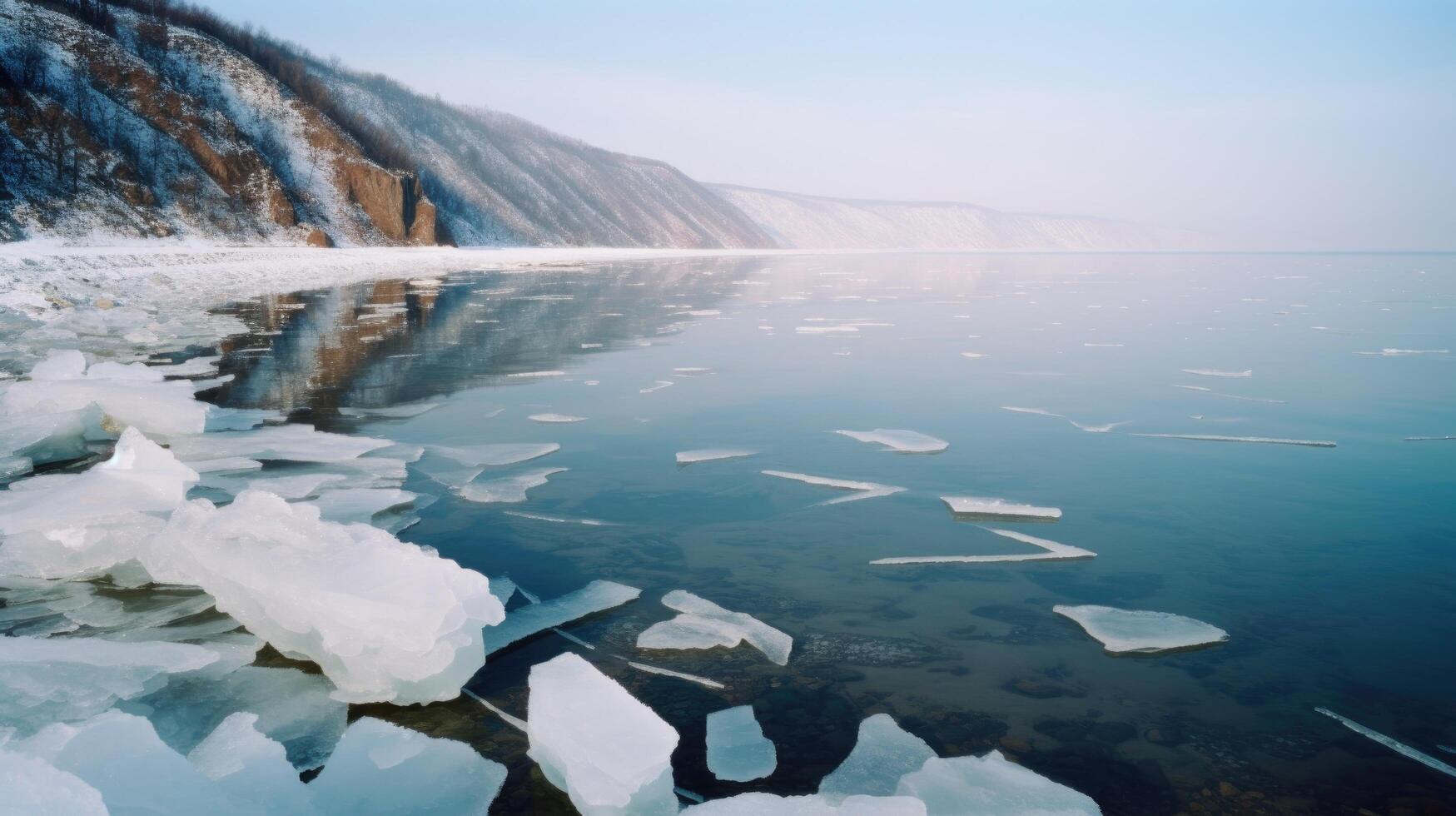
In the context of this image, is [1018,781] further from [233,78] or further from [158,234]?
[233,78]

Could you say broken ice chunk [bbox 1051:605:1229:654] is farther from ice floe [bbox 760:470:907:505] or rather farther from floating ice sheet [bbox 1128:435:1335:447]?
floating ice sheet [bbox 1128:435:1335:447]

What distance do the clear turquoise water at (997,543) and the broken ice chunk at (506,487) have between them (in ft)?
0.33

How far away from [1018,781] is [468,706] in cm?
118

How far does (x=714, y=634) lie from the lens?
2285 mm

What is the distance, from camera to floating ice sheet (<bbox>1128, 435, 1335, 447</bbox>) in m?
4.57

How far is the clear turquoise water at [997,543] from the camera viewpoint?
A: 6.10 ft

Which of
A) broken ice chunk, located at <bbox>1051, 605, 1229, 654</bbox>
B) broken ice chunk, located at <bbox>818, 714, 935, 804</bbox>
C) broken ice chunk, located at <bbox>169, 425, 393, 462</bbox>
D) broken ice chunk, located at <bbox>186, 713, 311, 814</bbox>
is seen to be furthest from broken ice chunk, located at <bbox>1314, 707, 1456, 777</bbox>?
broken ice chunk, located at <bbox>169, 425, 393, 462</bbox>

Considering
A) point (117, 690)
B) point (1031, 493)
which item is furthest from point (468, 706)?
point (1031, 493)

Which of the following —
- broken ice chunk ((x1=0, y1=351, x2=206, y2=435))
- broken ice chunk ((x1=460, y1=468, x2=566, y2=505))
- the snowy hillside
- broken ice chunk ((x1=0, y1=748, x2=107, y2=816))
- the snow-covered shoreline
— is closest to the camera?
broken ice chunk ((x1=0, y1=748, x2=107, y2=816))

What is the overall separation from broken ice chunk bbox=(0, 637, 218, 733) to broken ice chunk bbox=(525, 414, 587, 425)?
302cm

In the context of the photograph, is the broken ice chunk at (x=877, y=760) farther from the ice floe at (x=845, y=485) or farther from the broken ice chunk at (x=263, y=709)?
the ice floe at (x=845, y=485)

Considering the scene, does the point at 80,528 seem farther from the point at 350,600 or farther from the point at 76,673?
the point at 350,600

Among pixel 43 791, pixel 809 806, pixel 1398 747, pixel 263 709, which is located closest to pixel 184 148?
pixel 263 709

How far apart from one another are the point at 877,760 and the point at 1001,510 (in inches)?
69.7
